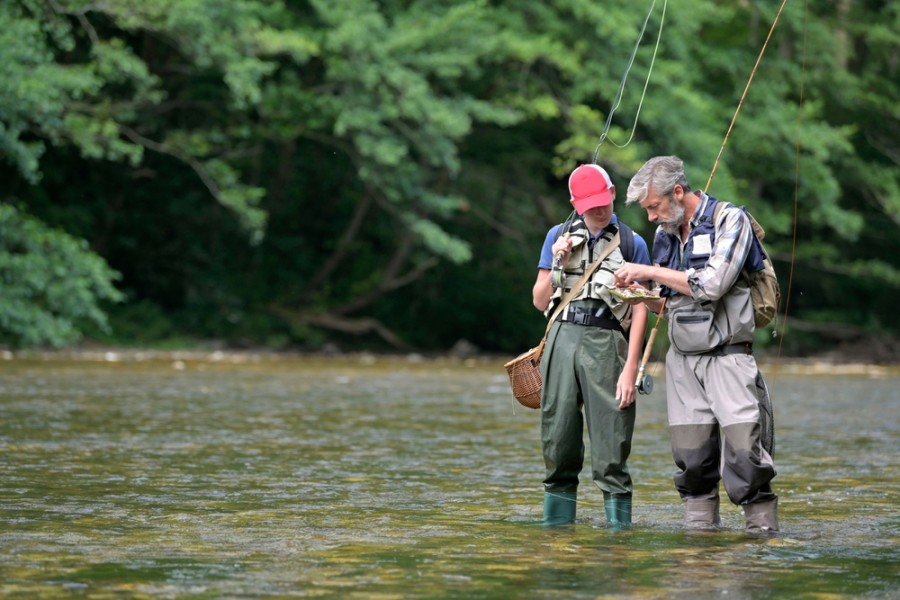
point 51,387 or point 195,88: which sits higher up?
point 195,88

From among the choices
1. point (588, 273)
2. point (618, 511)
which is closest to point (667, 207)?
point (588, 273)

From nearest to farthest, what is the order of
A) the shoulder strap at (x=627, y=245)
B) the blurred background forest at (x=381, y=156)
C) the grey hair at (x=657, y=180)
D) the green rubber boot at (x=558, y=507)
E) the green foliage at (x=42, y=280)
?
1. the grey hair at (x=657, y=180)
2. the shoulder strap at (x=627, y=245)
3. the green rubber boot at (x=558, y=507)
4. the green foliage at (x=42, y=280)
5. the blurred background forest at (x=381, y=156)

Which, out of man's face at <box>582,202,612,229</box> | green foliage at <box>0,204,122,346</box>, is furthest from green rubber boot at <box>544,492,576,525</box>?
green foliage at <box>0,204,122,346</box>

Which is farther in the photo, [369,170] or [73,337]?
[369,170]

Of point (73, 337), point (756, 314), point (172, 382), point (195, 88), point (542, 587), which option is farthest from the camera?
point (195, 88)

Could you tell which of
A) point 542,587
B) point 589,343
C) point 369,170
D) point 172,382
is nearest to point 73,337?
point 172,382

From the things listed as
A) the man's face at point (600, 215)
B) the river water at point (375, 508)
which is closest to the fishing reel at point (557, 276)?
the man's face at point (600, 215)

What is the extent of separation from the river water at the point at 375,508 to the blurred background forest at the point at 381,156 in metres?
7.44

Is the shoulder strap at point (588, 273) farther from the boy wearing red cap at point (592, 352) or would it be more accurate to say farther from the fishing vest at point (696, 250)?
the fishing vest at point (696, 250)

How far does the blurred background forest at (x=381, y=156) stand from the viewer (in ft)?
72.4

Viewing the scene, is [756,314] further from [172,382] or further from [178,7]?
[178,7]

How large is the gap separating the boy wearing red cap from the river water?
0.30 metres

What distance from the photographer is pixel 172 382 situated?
704 inches

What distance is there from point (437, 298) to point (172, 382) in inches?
561
